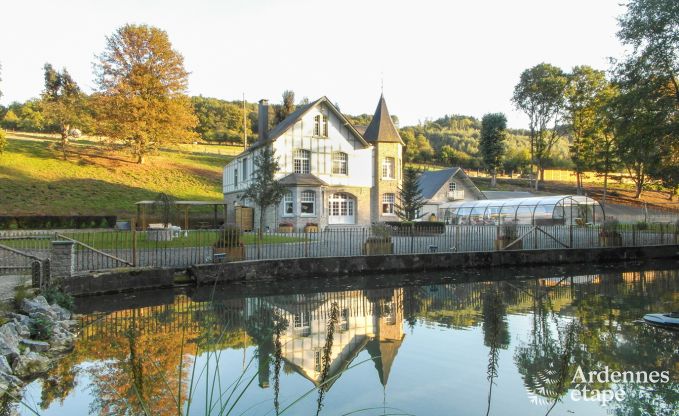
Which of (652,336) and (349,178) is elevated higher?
(349,178)

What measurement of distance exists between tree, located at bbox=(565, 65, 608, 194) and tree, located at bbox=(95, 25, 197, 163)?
43.5m

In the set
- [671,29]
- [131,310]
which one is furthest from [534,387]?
[671,29]

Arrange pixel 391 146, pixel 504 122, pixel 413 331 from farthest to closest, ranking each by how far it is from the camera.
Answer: pixel 504 122 < pixel 391 146 < pixel 413 331

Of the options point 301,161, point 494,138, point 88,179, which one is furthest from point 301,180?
point 494,138

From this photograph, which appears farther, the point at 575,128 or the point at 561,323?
the point at 575,128

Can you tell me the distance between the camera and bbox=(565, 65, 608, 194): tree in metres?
53.5

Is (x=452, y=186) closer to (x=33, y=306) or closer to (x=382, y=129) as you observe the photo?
(x=382, y=129)

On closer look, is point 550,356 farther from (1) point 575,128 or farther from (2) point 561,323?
(1) point 575,128

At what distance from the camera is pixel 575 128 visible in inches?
2202

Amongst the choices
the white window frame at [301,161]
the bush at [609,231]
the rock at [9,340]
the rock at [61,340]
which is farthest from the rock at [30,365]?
the white window frame at [301,161]

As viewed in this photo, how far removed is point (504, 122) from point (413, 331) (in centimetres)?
5697

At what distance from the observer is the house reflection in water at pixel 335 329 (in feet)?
22.9

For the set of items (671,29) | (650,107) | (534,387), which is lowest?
(534,387)

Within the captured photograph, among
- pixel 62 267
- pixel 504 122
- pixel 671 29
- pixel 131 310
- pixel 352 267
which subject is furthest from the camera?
pixel 504 122
